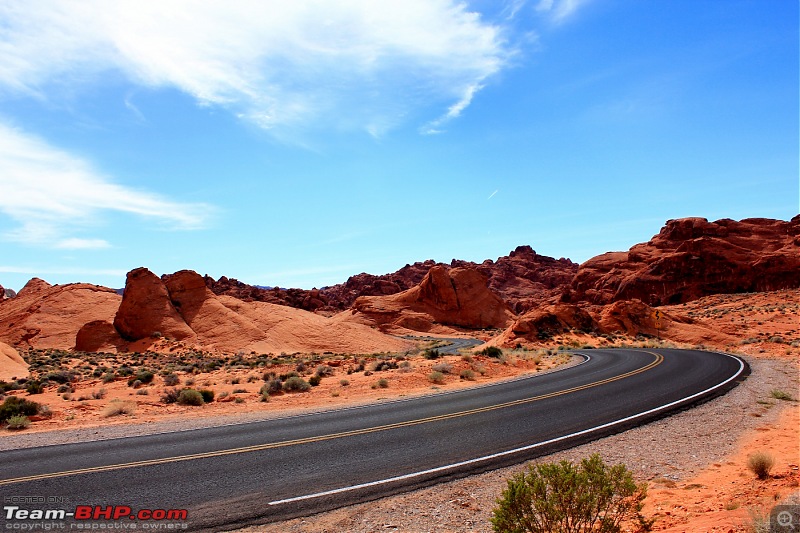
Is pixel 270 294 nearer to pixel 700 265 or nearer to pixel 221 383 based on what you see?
pixel 221 383

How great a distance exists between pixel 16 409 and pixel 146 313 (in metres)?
38.5

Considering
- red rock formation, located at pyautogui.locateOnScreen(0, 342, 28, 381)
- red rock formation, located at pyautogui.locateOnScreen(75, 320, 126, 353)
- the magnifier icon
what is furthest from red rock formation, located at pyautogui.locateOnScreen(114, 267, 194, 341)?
the magnifier icon

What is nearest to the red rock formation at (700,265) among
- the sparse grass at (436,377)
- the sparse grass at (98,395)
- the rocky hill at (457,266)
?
the rocky hill at (457,266)

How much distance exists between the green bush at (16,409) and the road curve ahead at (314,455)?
5.54 meters

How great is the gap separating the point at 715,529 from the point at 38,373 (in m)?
34.5

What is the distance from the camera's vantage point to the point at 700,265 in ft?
286

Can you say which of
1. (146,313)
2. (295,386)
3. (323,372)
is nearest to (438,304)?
(146,313)

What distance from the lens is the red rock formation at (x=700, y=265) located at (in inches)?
3295

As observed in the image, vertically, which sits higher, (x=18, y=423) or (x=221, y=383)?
(x=18, y=423)

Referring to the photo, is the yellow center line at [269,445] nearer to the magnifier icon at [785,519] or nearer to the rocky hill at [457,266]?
the magnifier icon at [785,519]

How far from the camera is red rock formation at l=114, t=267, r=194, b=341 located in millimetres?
49031

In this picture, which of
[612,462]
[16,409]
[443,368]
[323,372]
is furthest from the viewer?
[323,372]

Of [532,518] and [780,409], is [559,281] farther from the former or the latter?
[532,518]

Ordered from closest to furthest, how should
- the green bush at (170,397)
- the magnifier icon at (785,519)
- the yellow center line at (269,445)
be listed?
the magnifier icon at (785,519), the yellow center line at (269,445), the green bush at (170,397)
